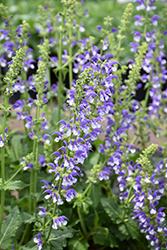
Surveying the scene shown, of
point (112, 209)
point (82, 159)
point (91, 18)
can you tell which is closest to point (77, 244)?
point (112, 209)

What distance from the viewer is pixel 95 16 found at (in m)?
9.19

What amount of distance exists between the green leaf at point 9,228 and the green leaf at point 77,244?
54 centimetres

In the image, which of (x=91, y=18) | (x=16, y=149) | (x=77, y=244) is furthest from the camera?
(x=91, y=18)

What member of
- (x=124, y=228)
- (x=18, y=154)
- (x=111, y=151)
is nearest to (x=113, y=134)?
(x=111, y=151)

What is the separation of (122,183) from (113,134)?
408mm

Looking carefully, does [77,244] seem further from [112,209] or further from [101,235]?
[112,209]

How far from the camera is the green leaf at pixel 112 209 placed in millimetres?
2667

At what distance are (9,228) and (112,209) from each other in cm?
85

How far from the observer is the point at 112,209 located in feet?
8.95

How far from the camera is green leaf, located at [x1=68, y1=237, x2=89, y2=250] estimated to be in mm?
2672

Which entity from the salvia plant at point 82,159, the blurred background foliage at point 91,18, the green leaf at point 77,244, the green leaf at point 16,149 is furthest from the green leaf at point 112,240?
the blurred background foliage at point 91,18

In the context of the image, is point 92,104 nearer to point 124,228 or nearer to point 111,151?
point 111,151

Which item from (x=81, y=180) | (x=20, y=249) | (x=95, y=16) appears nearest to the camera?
(x=20, y=249)

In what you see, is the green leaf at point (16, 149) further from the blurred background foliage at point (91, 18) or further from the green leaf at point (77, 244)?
the blurred background foliage at point (91, 18)
